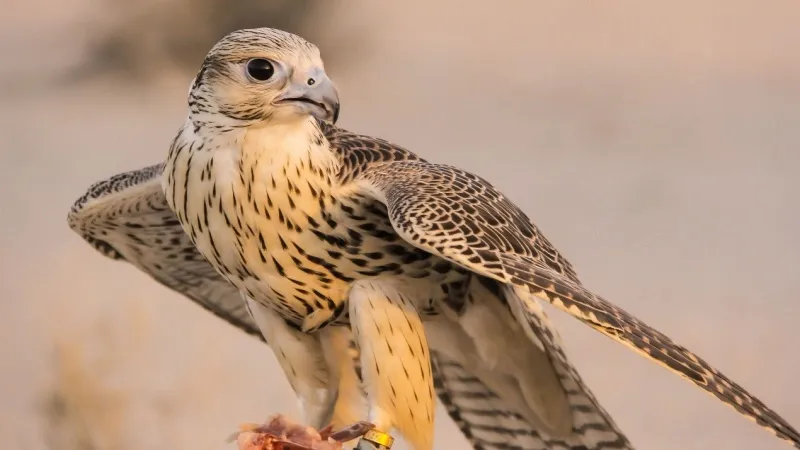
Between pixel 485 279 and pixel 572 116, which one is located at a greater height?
pixel 572 116

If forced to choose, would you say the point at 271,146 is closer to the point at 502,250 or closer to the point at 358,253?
the point at 358,253

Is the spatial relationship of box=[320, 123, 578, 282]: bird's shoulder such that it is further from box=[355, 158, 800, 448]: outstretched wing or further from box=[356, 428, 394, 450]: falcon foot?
box=[356, 428, 394, 450]: falcon foot

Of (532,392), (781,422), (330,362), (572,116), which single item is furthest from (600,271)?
(781,422)

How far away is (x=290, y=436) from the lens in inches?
49.8

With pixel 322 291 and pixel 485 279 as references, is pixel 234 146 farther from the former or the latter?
pixel 485 279

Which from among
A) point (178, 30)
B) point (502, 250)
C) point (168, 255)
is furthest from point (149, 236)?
point (178, 30)

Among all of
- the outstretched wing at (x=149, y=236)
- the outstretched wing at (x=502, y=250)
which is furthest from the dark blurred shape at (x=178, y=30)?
the outstretched wing at (x=502, y=250)

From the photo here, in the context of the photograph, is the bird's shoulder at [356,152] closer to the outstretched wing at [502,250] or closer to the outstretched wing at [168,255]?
the outstretched wing at [502,250]

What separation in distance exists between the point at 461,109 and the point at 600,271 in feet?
1.45

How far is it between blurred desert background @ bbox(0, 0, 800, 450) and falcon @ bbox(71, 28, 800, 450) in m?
0.71

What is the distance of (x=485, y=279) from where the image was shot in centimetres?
143

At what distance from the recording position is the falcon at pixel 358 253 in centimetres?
117

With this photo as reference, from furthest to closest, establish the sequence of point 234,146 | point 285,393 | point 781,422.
A: point 285,393, point 234,146, point 781,422

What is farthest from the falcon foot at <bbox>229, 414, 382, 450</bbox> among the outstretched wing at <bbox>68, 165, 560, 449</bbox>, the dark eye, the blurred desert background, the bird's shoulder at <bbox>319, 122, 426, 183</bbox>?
the blurred desert background
